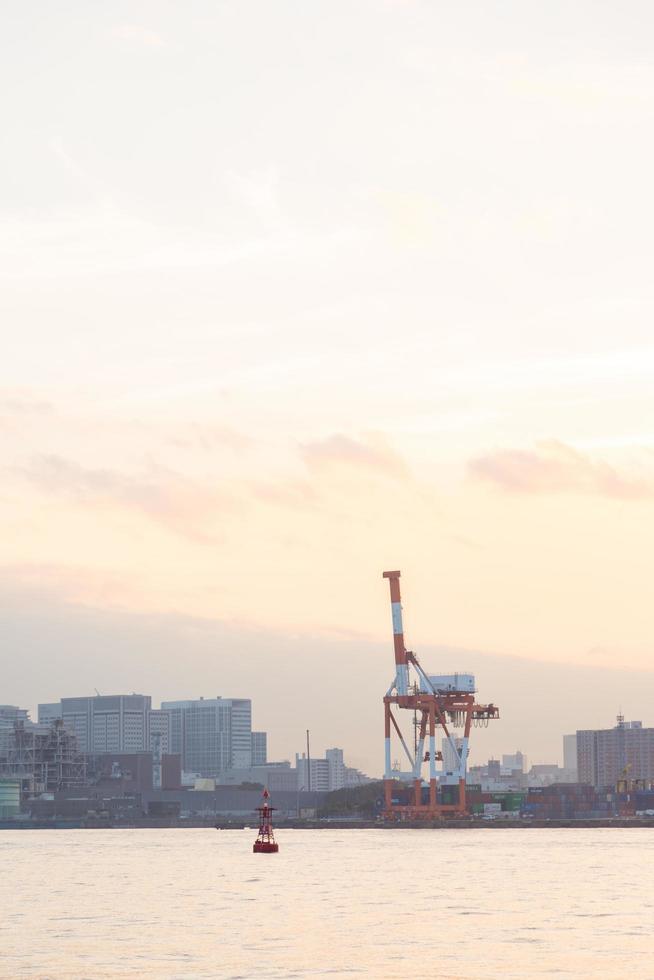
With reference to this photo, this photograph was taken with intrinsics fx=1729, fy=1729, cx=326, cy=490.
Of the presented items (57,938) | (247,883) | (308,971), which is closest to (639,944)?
(308,971)

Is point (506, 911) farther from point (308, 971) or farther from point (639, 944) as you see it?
point (308, 971)

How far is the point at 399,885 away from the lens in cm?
10400

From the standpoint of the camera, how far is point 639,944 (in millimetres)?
64250

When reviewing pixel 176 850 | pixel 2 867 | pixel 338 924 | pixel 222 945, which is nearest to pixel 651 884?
pixel 338 924

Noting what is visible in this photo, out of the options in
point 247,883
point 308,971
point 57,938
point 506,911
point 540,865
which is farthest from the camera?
point 540,865

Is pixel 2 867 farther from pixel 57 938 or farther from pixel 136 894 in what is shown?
pixel 57 938

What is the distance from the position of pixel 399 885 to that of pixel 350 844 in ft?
296

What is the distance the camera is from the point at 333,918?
77.8 m

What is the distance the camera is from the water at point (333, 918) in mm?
58531

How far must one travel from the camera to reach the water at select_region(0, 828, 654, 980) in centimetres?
5853

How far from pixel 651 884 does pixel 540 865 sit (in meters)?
28.5

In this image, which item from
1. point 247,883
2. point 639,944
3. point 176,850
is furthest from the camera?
point 176,850

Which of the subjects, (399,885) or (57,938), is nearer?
(57,938)

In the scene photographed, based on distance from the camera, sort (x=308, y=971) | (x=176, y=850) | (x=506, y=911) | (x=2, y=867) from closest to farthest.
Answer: (x=308, y=971) → (x=506, y=911) → (x=2, y=867) → (x=176, y=850)
